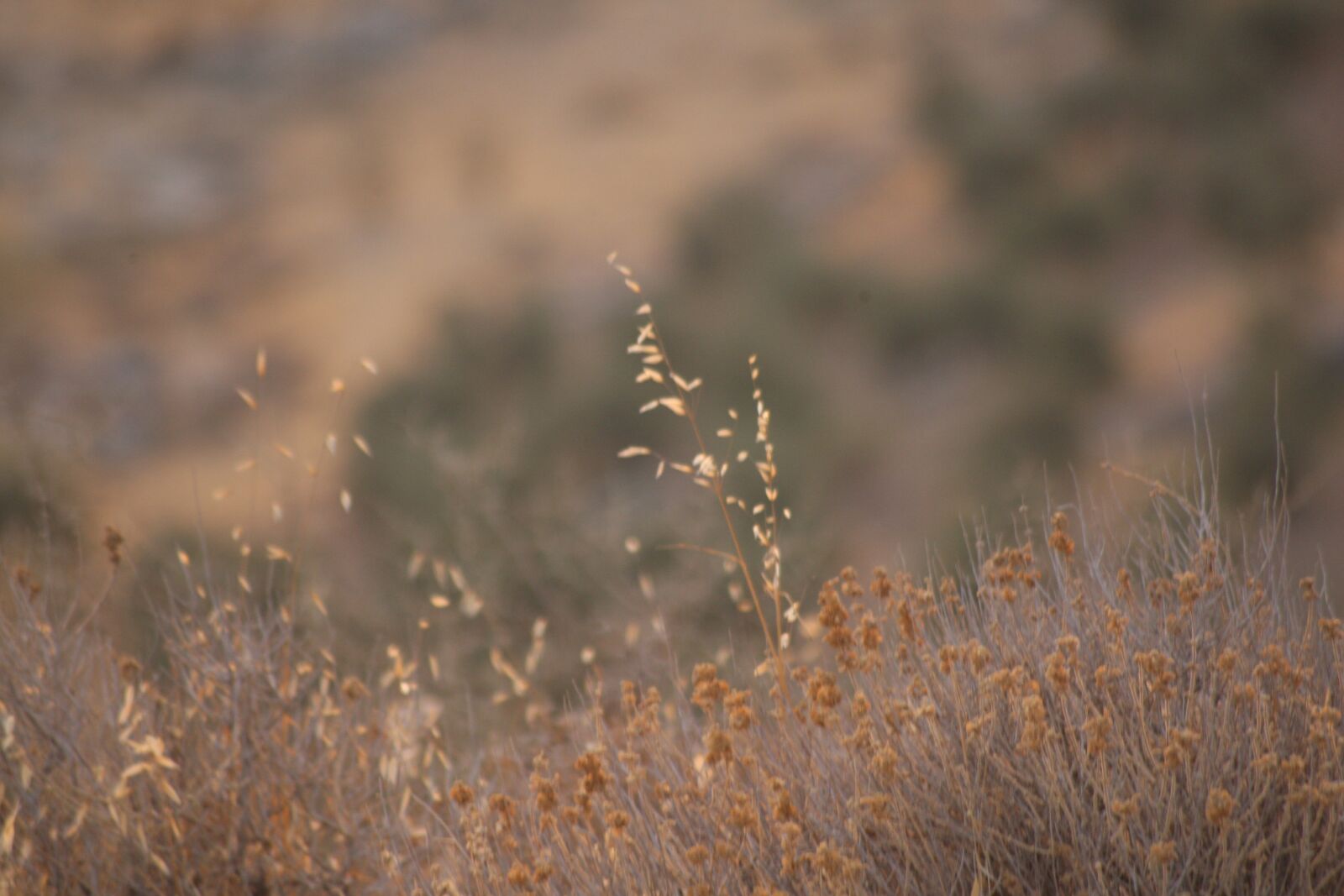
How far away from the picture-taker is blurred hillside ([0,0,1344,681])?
8.12 m

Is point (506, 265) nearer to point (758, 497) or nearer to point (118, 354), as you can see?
point (118, 354)

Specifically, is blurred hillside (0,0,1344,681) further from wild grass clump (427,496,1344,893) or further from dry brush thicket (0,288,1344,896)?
wild grass clump (427,496,1344,893)

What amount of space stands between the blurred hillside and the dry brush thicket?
37.9 inches

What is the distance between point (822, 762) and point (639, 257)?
51.4 feet

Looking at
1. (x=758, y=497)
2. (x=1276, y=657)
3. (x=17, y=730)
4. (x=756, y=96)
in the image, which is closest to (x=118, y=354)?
(x=756, y=96)

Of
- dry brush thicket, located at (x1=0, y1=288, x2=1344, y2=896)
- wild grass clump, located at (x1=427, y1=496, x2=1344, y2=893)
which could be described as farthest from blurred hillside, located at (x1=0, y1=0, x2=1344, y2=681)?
wild grass clump, located at (x1=427, y1=496, x2=1344, y2=893)

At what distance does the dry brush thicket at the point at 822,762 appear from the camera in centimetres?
167

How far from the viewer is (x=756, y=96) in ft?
63.7

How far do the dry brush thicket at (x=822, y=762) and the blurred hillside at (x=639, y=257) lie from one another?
962 millimetres

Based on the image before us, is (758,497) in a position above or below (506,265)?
above

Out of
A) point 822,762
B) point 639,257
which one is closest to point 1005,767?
point 822,762

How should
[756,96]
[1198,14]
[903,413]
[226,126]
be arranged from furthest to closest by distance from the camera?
[226,126] → [756,96] → [1198,14] → [903,413]

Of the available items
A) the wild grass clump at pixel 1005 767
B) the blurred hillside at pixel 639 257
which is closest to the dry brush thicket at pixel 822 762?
the wild grass clump at pixel 1005 767

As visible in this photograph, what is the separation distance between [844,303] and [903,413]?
6.40 ft
